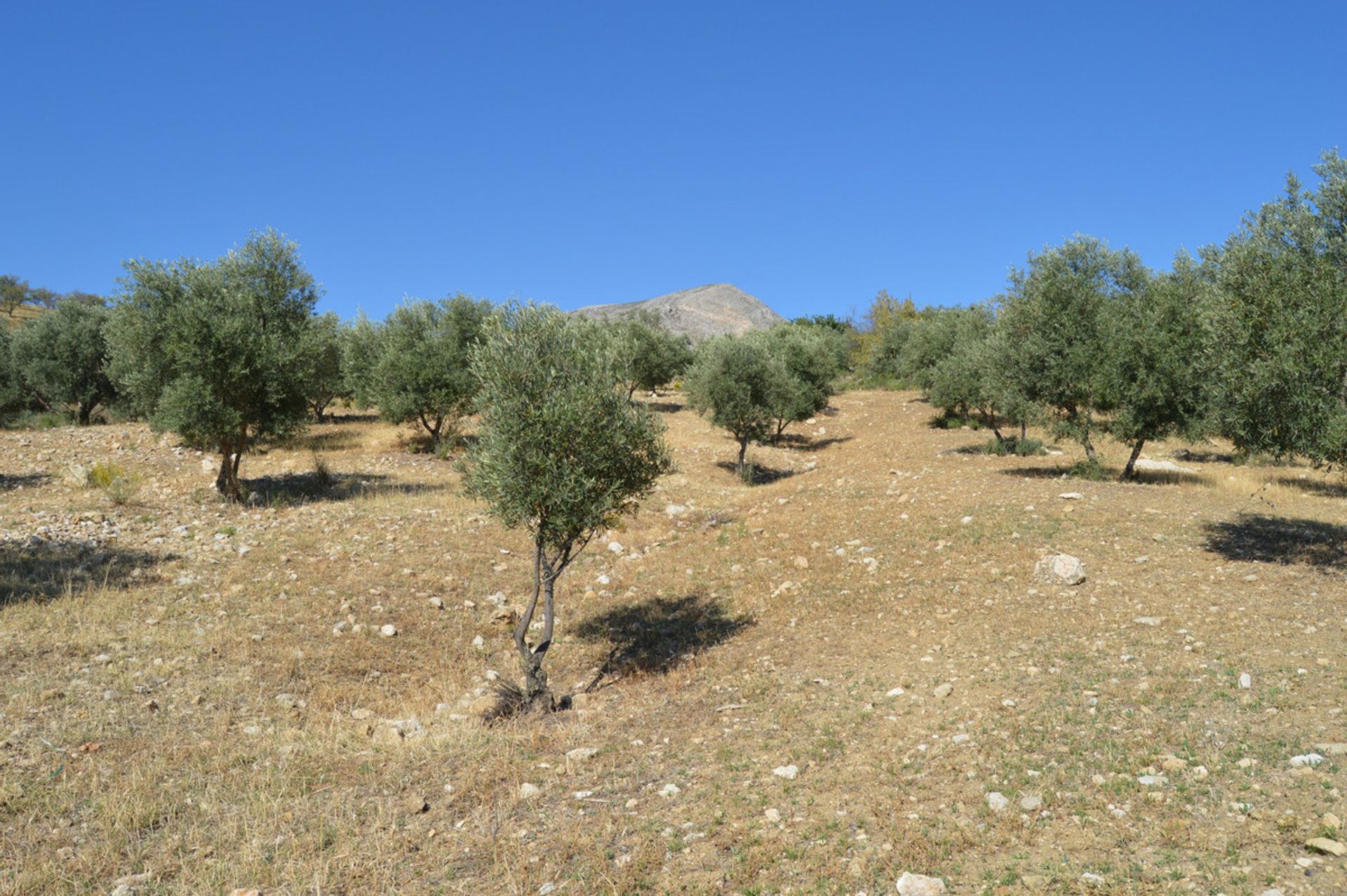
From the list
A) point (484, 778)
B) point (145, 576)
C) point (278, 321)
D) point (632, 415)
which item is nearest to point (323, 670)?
point (484, 778)

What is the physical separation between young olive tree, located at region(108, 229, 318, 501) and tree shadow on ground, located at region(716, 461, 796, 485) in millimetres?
16466

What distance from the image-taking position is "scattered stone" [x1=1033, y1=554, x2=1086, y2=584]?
1305 centimetres

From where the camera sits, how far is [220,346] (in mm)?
19312

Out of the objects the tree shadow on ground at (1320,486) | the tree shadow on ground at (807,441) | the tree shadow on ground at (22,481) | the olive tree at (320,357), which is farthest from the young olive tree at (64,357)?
the tree shadow on ground at (1320,486)

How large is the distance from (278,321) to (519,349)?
13.8 m

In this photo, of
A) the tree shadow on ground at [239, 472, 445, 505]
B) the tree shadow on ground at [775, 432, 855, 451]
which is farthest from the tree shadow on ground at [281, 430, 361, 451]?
the tree shadow on ground at [775, 432, 855, 451]

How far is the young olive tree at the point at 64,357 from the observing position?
112 ft

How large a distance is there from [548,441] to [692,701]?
14.6 ft

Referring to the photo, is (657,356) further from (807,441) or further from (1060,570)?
(1060,570)

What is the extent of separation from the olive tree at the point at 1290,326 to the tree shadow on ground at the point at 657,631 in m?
10.1

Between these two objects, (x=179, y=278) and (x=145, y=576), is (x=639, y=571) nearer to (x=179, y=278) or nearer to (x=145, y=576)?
(x=145, y=576)

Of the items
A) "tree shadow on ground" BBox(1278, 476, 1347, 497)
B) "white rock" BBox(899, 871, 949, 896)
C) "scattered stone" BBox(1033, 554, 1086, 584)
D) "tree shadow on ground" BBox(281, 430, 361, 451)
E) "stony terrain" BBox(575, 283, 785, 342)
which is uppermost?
"stony terrain" BBox(575, 283, 785, 342)

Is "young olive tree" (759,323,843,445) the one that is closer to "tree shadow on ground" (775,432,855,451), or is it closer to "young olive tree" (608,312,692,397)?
"tree shadow on ground" (775,432,855,451)

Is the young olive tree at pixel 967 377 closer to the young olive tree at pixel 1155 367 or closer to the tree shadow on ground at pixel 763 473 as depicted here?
the young olive tree at pixel 1155 367
